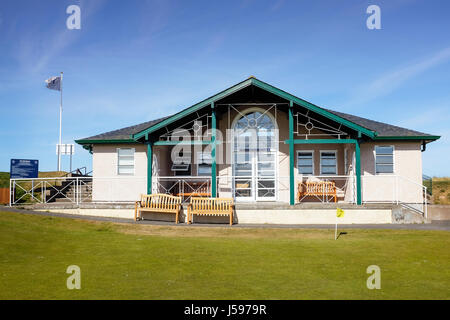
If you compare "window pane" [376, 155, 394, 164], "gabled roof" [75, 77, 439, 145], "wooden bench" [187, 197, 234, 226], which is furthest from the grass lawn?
"window pane" [376, 155, 394, 164]

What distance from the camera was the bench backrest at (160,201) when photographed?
15180 millimetres

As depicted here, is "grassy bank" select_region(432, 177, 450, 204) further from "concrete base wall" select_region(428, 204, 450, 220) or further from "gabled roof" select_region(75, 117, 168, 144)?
"gabled roof" select_region(75, 117, 168, 144)

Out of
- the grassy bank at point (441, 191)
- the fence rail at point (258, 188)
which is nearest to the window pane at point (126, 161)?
the fence rail at point (258, 188)

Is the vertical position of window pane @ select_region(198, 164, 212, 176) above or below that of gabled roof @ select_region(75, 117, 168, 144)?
below

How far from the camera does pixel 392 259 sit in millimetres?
9078

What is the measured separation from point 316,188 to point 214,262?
32.3 feet

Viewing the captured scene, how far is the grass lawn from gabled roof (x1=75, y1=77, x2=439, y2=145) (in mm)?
4223

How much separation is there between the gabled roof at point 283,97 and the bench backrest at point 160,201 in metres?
2.60

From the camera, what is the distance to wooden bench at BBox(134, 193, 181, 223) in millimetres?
15052

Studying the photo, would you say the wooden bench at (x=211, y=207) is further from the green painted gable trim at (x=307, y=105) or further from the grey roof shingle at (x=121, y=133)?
the grey roof shingle at (x=121, y=133)

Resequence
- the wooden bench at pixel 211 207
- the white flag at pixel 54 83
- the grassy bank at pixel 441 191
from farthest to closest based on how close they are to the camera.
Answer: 1. the white flag at pixel 54 83
2. the grassy bank at pixel 441 191
3. the wooden bench at pixel 211 207

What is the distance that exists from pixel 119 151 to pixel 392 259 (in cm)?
1325

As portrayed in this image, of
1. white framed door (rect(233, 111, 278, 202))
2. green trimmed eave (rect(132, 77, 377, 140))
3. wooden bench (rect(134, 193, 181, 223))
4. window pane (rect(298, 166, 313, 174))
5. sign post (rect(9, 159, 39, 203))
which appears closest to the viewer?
wooden bench (rect(134, 193, 181, 223))
